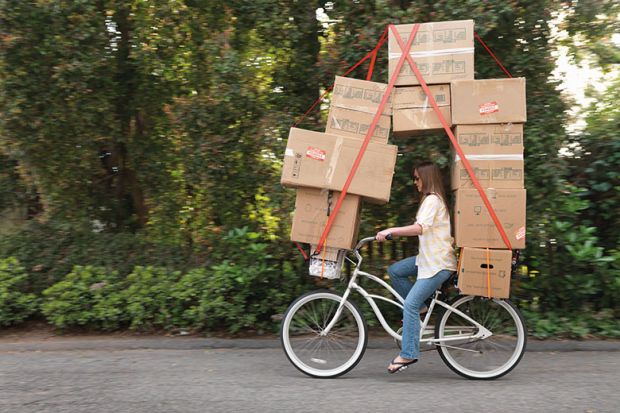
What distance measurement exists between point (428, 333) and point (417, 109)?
194 centimetres

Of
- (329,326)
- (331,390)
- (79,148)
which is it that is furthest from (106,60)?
(331,390)

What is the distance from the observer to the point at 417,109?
16.3 feet

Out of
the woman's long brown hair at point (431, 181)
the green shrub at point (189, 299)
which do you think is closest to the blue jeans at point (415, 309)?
the woman's long brown hair at point (431, 181)

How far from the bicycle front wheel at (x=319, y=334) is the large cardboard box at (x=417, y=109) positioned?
160 centimetres

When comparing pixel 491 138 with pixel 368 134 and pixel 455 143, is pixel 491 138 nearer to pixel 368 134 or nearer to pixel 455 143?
pixel 455 143

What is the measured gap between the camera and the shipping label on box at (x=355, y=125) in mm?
4977

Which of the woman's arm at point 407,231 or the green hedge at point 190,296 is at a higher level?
the woman's arm at point 407,231

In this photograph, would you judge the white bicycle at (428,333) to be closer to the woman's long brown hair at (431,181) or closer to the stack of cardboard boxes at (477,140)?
the stack of cardboard boxes at (477,140)

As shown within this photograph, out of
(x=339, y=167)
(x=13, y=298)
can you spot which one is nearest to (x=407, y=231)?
(x=339, y=167)

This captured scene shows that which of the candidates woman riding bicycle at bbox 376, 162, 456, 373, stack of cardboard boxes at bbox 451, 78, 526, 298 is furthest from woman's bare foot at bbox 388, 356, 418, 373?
stack of cardboard boxes at bbox 451, 78, 526, 298

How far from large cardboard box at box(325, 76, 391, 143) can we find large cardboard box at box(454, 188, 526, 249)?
0.87 meters

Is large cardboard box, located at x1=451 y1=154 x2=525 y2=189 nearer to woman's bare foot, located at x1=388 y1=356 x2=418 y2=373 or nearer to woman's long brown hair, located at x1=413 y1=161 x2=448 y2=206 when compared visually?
woman's long brown hair, located at x1=413 y1=161 x2=448 y2=206

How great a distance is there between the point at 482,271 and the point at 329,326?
138 centimetres

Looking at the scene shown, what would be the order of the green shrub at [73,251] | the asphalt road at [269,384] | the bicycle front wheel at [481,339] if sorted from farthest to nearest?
1. the green shrub at [73,251]
2. the bicycle front wheel at [481,339]
3. the asphalt road at [269,384]
